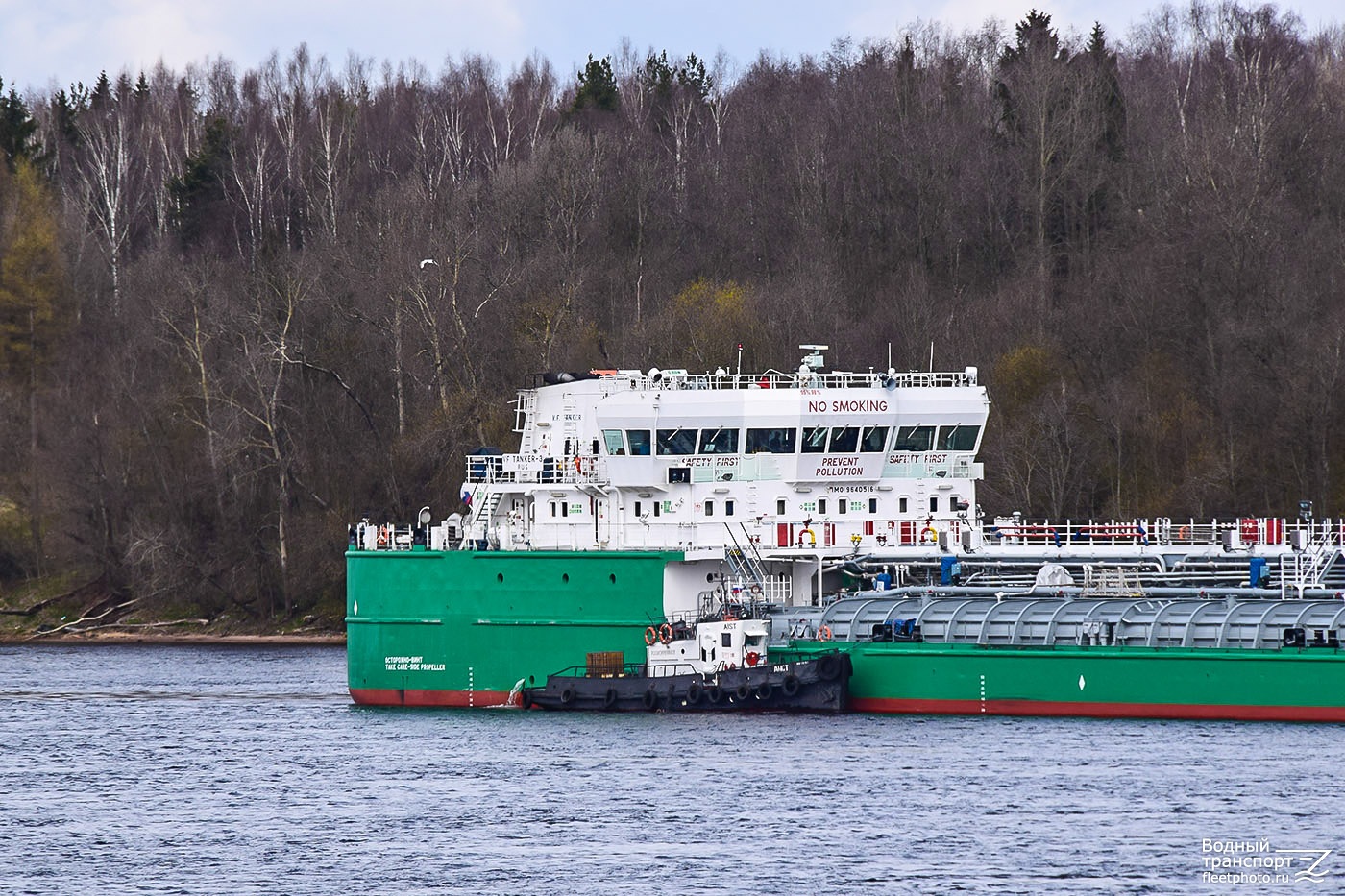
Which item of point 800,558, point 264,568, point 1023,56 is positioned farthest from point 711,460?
point 1023,56

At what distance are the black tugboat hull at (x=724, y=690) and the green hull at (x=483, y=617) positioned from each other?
122 centimetres

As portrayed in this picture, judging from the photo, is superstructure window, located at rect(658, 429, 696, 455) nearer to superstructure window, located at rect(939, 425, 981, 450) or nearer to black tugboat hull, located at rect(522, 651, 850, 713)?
black tugboat hull, located at rect(522, 651, 850, 713)

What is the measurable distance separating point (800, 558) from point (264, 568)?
1534 inches

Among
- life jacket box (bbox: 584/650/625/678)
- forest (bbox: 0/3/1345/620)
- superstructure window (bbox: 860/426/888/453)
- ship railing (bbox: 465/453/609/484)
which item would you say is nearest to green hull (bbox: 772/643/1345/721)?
life jacket box (bbox: 584/650/625/678)

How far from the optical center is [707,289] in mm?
85875

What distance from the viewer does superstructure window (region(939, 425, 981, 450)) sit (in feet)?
181

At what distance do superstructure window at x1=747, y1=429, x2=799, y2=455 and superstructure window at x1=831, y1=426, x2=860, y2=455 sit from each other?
95 cm

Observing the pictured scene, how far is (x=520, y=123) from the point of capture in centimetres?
10925

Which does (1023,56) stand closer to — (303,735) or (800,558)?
(800,558)

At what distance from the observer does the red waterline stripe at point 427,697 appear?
5469cm

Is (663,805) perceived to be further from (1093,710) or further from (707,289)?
(707,289)

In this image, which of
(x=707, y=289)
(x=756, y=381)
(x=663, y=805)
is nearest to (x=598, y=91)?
(x=707, y=289)

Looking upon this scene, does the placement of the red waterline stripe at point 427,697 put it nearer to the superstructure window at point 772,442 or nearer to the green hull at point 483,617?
the green hull at point 483,617

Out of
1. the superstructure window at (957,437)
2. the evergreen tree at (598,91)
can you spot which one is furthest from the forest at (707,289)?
the superstructure window at (957,437)
